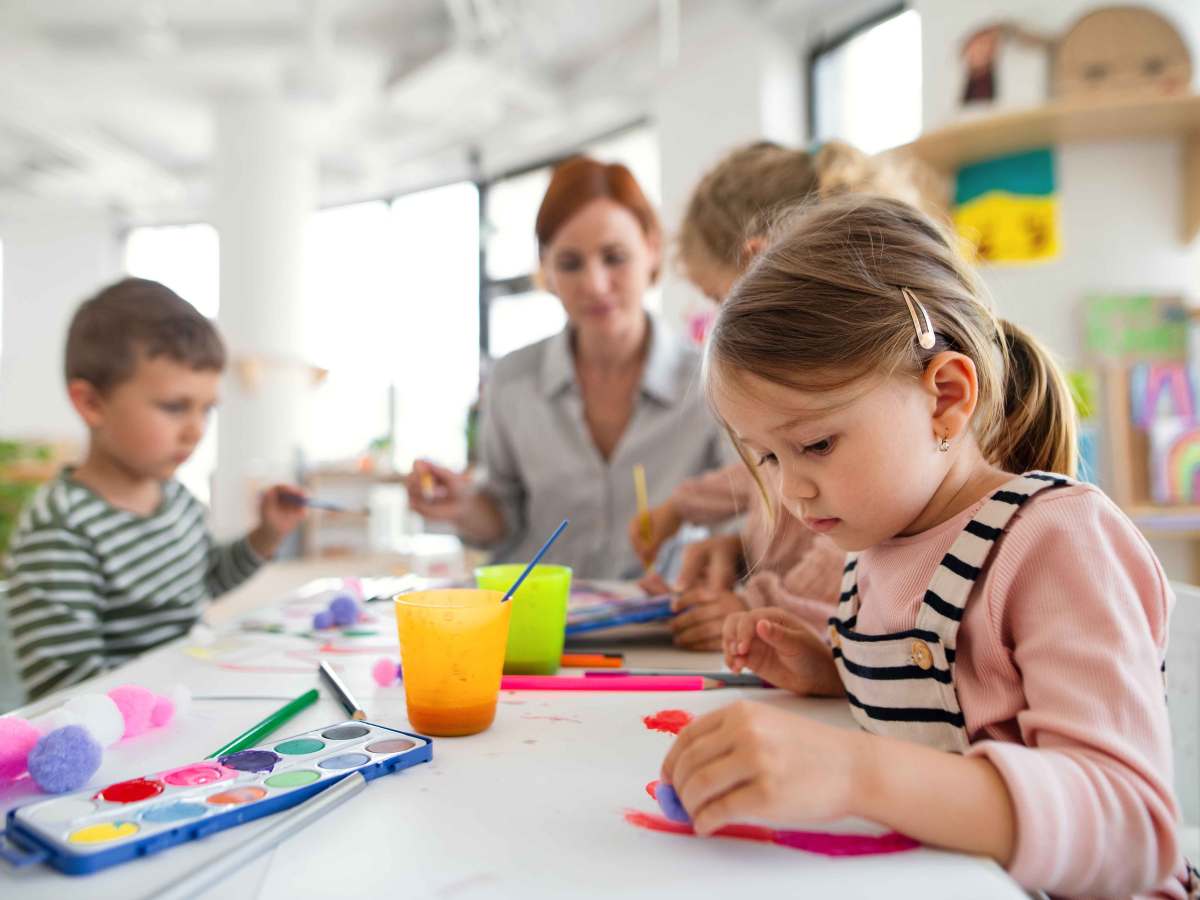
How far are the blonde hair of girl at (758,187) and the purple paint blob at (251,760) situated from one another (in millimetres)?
766

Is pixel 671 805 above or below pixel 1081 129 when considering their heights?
below

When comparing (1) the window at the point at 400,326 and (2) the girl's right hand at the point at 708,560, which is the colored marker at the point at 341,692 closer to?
(2) the girl's right hand at the point at 708,560

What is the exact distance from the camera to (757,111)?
3414 millimetres

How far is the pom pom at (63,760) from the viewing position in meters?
0.54

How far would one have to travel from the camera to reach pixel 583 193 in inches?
61.4

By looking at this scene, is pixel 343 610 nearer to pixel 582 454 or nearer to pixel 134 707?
pixel 134 707

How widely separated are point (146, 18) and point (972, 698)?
16.5 ft

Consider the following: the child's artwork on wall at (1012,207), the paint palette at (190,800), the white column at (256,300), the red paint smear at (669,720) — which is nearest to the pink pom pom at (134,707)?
the paint palette at (190,800)

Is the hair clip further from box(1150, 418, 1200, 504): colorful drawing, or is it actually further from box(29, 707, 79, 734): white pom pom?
box(1150, 418, 1200, 504): colorful drawing

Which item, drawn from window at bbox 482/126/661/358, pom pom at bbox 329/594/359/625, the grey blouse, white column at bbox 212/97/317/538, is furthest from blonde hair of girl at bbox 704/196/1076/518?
white column at bbox 212/97/317/538

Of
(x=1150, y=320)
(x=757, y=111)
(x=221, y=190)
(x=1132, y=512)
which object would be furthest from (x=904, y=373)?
(x=221, y=190)

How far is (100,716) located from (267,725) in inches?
4.4

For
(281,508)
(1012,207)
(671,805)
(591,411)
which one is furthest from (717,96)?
(671,805)

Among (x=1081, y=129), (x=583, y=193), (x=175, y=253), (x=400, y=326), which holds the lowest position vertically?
(x=583, y=193)
